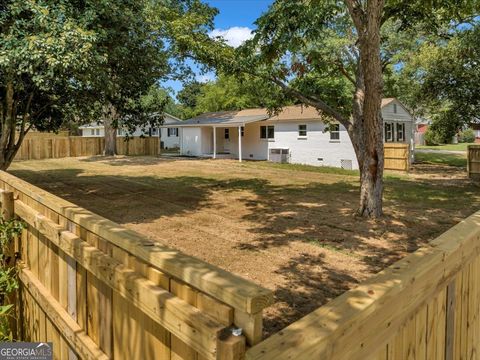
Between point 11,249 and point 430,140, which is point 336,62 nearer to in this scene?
point 11,249

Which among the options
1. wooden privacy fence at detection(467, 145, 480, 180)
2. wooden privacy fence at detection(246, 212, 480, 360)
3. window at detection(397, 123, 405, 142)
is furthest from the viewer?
window at detection(397, 123, 405, 142)

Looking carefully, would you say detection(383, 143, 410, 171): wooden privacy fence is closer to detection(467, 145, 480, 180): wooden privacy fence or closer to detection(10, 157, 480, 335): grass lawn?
detection(10, 157, 480, 335): grass lawn

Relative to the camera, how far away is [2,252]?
13.6 feet

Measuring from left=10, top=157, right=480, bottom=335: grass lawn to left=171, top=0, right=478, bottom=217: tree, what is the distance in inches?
63.3

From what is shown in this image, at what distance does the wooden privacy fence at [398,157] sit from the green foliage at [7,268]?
18.1 metres

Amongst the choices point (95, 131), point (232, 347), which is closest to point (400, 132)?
point (232, 347)

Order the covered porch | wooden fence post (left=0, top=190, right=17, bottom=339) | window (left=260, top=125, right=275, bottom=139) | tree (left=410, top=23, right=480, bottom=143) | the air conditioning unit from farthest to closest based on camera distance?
the covered porch < window (left=260, top=125, right=275, bottom=139) < the air conditioning unit < tree (left=410, top=23, right=480, bottom=143) < wooden fence post (left=0, top=190, right=17, bottom=339)

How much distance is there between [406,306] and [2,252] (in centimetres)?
404

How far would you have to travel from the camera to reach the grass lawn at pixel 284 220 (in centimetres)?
545

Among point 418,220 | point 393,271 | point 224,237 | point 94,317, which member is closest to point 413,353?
point 393,271

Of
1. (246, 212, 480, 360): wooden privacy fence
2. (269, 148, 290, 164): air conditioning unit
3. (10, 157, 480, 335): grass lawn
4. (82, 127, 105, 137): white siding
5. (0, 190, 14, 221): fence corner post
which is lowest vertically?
(10, 157, 480, 335): grass lawn

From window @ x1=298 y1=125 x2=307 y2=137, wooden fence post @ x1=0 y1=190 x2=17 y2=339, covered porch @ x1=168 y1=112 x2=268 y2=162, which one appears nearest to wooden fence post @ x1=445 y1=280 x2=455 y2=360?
wooden fence post @ x1=0 y1=190 x2=17 y2=339

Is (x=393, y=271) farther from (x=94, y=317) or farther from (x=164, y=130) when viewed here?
(x=164, y=130)

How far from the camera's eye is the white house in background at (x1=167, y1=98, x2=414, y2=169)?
22.9m
